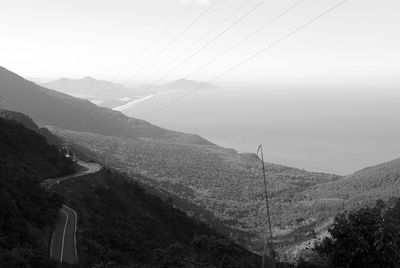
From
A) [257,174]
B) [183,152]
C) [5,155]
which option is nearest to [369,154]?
[257,174]

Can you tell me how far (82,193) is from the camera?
33.0 m

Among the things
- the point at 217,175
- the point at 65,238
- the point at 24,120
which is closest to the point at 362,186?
the point at 217,175

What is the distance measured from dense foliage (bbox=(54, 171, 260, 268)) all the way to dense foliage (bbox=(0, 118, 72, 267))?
215cm

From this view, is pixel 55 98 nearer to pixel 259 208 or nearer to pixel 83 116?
pixel 83 116

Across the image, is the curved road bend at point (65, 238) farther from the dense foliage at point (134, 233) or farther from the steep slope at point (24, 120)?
the steep slope at point (24, 120)

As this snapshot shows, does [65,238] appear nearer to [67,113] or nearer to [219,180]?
[219,180]

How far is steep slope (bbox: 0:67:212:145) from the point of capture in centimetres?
14170

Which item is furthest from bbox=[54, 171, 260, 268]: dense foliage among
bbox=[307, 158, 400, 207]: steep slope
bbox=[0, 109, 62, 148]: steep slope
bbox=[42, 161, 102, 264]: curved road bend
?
bbox=[307, 158, 400, 207]: steep slope

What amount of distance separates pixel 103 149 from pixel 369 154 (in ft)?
398

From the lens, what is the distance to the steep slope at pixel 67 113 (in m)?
142

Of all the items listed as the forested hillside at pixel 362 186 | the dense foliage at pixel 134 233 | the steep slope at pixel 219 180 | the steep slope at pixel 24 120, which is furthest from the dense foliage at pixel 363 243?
the forested hillside at pixel 362 186

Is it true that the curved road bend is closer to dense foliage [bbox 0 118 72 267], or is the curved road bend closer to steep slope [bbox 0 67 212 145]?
dense foliage [bbox 0 118 72 267]

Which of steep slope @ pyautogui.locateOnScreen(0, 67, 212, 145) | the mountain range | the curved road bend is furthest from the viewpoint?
steep slope @ pyautogui.locateOnScreen(0, 67, 212, 145)

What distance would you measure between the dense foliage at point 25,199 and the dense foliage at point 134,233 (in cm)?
215
